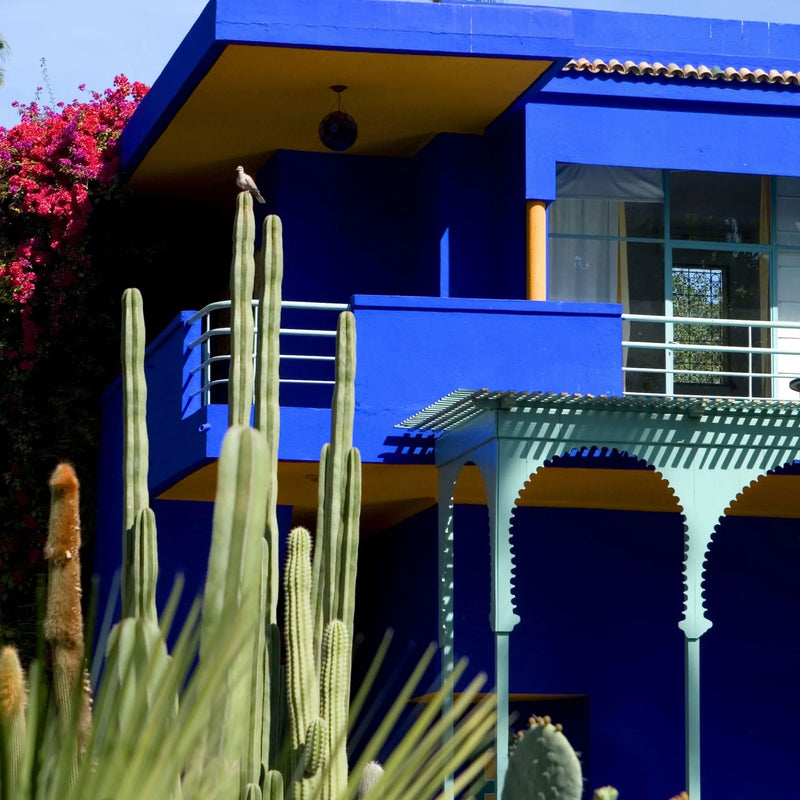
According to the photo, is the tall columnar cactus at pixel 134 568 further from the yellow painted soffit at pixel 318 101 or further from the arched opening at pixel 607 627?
the arched opening at pixel 607 627

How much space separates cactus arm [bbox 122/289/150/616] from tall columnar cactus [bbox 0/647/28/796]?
4025mm

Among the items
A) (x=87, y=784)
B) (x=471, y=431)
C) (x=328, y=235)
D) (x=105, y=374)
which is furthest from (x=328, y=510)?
(x=105, y=374)

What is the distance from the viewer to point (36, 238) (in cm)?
1619

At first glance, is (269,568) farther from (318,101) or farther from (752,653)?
(752,653)

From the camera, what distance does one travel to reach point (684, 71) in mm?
13844

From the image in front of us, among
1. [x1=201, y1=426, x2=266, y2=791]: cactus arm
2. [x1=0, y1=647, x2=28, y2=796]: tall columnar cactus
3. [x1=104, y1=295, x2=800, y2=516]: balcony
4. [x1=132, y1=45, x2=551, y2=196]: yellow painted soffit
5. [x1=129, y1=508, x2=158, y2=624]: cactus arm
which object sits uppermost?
[x1=132, y1=45, x2=551, y2=196]: yellow painted soffit

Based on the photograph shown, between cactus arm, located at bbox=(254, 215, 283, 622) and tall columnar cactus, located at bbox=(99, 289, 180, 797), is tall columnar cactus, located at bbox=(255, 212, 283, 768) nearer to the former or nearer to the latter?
cactus arm, located at bbox=(254, 215, 283, 622)

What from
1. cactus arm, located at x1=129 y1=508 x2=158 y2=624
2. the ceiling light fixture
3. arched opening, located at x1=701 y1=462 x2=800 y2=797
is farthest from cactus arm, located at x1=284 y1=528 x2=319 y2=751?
arched opening, located at x1=701 y1=462 x2=800 y2=797

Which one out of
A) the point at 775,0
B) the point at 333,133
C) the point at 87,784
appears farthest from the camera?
the point at 775,0

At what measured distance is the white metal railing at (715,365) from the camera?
14195 mm

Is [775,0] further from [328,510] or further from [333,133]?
[328,510]

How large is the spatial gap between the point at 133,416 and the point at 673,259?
8128mm

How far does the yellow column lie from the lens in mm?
13344

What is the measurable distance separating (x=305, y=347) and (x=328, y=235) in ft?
3.40
